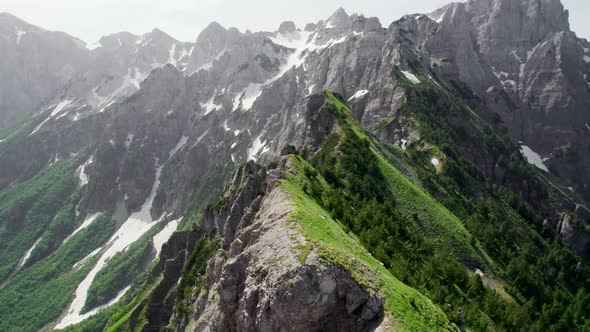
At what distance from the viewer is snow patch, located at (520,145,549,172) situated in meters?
175

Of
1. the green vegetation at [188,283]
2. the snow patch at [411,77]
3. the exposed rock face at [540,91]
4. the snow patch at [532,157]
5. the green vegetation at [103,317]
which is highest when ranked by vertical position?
the exposed rock face at [540,91]

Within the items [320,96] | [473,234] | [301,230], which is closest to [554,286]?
[473,234]

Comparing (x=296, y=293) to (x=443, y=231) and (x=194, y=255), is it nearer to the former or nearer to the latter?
(x=443, y=231)

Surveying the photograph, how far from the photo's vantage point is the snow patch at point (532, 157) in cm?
17454

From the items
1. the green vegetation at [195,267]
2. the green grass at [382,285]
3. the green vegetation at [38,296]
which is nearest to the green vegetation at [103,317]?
the green vegetation at [38,296]

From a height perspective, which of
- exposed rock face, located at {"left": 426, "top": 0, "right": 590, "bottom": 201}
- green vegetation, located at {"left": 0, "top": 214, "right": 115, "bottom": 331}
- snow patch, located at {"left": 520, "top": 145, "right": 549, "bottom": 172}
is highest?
exposed rock face, located at {"left": 426, "top": 0, "right": 590, "bottom": 201}

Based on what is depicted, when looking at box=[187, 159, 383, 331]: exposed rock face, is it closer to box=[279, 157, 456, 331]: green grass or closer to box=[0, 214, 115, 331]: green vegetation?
box=[279, 157, 456, 331]: green grass

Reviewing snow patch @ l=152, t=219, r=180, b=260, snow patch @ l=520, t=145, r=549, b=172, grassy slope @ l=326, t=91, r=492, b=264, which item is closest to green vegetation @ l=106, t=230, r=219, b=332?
grassy slope @ l=326, t=91, r=492, b=264

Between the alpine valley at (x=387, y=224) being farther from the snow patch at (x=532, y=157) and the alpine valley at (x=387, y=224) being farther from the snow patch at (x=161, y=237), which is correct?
the snow patch at (x=161, y=237)

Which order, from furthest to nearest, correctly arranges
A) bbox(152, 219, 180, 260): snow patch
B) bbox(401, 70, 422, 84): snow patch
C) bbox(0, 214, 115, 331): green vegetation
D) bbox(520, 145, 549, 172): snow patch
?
bbox(152, 219, 180, 260): snow patch
bbox(520, 145, 549, 172): snow patch
bbox(0, 214, 115, 331): green vegetation
bbox(401, 70, 422, 84): snow patch

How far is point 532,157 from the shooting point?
17888 centimetres

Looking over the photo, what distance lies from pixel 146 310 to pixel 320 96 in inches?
2342

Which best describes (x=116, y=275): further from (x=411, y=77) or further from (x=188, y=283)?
(x=411, y=77)

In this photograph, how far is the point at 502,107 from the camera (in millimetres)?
188125
